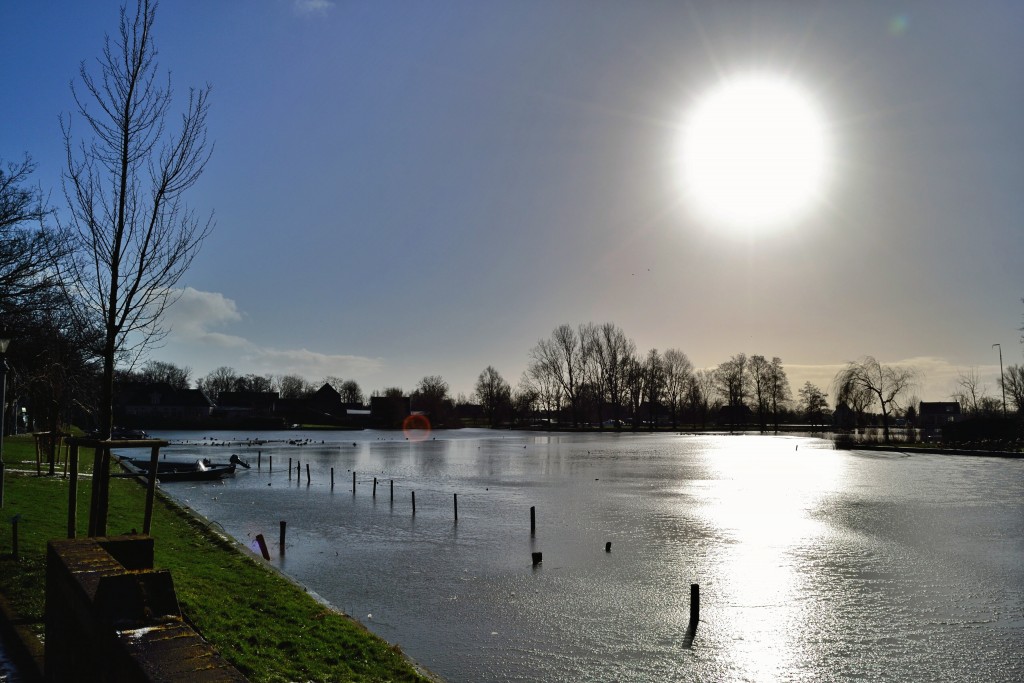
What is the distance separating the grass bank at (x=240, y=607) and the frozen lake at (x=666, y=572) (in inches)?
52.0

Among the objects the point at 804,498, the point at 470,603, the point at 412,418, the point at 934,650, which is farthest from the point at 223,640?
the point at 412,418

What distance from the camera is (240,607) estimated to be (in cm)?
1162

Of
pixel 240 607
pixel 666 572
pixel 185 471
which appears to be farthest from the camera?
pixel 185 471

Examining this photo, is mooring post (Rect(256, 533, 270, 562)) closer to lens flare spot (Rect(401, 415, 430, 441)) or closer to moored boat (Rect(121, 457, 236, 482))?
moored boat (Rect(121, 457, 236, 482))

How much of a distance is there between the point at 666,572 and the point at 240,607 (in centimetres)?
1111

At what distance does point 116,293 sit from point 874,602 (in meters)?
16.5

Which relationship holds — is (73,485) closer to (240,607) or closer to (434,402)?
(240,607)

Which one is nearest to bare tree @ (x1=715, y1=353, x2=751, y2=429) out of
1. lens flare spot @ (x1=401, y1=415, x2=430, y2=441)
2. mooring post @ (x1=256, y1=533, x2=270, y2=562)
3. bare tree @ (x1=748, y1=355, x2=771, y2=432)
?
bare tree @ (x1=748, y1=355, x2=771, y2=432)

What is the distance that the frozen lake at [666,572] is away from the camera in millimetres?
12148

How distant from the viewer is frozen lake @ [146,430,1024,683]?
12.1 metres

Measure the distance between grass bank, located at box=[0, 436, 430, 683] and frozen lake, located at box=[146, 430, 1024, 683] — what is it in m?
1.32

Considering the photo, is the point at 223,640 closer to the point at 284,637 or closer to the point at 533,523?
the point at 284,637

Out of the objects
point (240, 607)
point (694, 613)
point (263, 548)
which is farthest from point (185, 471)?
point (694, 613)

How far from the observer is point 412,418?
14512cm
